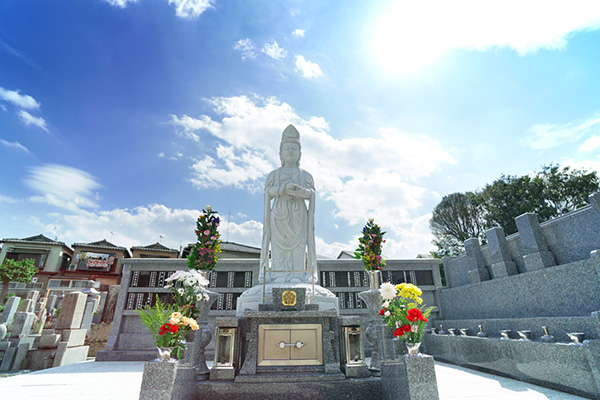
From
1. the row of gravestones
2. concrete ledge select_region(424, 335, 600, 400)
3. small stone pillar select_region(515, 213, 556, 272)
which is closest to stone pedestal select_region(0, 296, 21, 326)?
the row of gravestones

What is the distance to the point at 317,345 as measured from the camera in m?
4.51

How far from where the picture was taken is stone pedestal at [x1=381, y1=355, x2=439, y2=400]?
348cm

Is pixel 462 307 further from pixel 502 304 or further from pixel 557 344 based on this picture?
pixel 557 344

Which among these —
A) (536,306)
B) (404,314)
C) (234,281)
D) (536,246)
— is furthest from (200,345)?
(536,246)

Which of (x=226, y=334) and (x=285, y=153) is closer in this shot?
(x=226, y=334)

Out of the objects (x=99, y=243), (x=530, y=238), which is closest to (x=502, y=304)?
(x=530, y=238)

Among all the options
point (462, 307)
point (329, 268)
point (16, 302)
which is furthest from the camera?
point (16, 302)

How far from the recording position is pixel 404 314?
3998mm

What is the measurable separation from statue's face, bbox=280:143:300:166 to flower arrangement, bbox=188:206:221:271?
9.20 feet

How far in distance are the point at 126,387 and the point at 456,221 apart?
23045mm

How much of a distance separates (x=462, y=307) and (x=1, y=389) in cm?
1151

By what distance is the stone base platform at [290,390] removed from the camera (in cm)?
404

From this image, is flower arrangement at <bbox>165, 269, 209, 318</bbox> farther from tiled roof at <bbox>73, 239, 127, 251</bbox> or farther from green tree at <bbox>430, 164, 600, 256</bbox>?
tiled roof at <bbox>73, 239, 127, 251</bbox>

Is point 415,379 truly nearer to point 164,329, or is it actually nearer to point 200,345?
point 200,345
